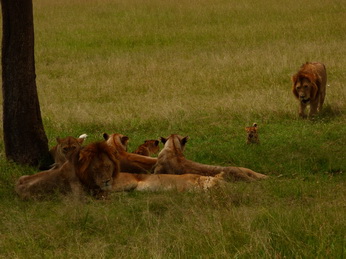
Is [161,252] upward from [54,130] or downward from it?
upward

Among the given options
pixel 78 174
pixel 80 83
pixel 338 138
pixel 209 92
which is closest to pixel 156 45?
pixel 80 83

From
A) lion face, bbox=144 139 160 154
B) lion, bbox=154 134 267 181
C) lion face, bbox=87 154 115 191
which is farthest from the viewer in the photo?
lion face, bbox=144 139 160 154

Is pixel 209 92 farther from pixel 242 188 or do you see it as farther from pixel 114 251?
pixel 114 251

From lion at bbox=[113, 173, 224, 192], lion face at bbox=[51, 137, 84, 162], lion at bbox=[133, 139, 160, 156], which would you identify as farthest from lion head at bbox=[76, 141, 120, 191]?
lion at bbox=[133, 139, 160, 156]

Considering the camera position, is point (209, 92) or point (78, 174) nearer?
point (78, 174)

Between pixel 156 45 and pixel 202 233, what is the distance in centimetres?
1783

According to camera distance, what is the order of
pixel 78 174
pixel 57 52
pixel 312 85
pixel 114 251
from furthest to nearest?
pixel 57 52 → pixel 312 85 → pixel 78 174 → pixel 114 251

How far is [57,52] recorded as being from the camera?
75.5 feet

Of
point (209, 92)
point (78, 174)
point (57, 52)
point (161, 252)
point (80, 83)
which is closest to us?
point (161, 252)

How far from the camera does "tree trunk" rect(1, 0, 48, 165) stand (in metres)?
10.4

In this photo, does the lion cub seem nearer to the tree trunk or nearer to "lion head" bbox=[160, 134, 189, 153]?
"lion head" bbox=[160, 134, 189, 153]

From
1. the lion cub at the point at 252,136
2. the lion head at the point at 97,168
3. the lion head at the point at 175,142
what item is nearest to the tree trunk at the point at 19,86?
the lion head at the point at 97,168

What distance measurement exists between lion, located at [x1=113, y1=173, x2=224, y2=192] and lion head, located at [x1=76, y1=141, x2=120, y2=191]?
0.58ft

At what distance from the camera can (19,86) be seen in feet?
34.1
